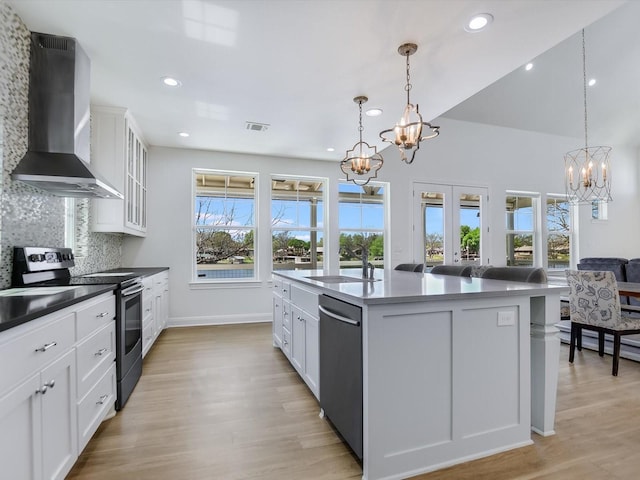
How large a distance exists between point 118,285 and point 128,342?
52 cm

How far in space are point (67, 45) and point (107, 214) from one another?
1.67m

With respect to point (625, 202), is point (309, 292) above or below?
below

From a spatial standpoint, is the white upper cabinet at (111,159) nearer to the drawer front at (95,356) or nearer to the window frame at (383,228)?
the drawer front at (95,356)

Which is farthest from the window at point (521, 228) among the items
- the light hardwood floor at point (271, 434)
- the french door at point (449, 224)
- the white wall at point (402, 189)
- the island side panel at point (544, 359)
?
the island side panel at point (544, 359)

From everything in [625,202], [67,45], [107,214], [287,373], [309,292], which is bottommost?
[287,373]

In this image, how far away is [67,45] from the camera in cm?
246

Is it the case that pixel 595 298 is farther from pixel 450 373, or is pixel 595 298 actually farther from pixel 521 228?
pixel 521 228

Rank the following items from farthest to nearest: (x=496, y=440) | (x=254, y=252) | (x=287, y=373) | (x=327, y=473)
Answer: (x=254, y=252), (x=287, y=373), (x=496, y=440), (x=327, y=473)

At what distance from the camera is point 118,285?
2.34 metres

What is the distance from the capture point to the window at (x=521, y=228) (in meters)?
7.05

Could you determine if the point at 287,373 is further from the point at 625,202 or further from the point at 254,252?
the point at 625,202

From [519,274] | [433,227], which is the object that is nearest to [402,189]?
[433,227]

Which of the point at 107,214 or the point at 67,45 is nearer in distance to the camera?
Answer: the point at 67,45

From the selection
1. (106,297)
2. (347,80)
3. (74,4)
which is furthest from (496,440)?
(74,4)
